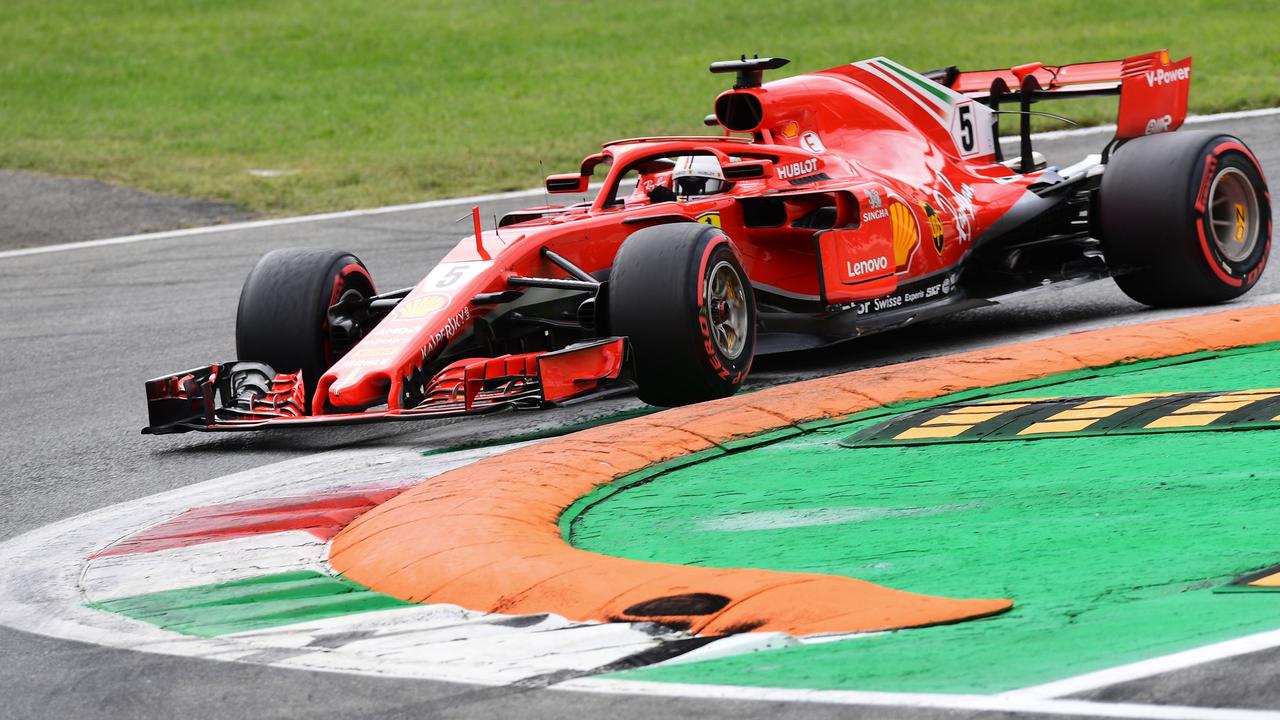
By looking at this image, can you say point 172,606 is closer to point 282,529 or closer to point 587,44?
point 282,529

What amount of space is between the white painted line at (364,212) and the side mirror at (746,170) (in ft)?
26.6

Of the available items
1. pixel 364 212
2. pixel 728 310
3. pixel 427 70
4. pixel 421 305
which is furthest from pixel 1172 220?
pixel 427 70

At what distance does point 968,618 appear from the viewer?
4305mm

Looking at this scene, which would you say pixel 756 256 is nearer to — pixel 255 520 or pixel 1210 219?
pixel 1210 219

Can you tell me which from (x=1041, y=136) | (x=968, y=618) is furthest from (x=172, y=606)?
(x=1041, y=136)

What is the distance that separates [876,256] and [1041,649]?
4.93 meters

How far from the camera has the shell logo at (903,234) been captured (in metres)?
8.97

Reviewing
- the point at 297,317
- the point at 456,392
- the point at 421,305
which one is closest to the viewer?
the point at 456,392

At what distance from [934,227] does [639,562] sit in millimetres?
4654

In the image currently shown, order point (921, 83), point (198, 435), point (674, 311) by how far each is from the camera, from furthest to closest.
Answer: point (921, 83) → point (198, 435) → point (674, 311)

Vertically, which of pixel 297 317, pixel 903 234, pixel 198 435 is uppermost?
pixel 903 234

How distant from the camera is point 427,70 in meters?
28.1

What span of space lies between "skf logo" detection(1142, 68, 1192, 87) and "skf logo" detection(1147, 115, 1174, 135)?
193mm

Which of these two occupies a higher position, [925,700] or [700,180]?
[700,180]
